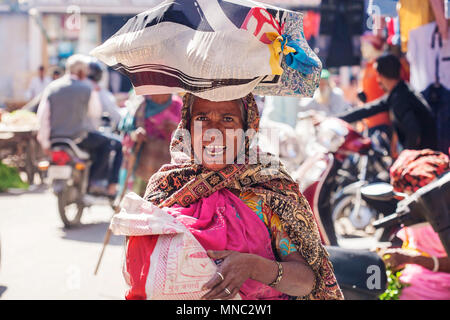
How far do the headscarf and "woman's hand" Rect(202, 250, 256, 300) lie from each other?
28 cm

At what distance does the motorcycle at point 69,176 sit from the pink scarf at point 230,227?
5992 millimetres

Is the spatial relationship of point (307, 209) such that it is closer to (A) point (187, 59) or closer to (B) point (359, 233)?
(A) point (187, 59)

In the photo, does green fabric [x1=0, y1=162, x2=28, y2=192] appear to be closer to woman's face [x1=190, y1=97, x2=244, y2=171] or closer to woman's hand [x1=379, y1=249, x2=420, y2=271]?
woman's hand [x1=379, y1=249, x2=420, y2=271]

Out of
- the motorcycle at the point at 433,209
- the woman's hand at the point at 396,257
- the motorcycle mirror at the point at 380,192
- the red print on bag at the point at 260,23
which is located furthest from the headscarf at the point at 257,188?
the motorcycle mirror at the point at 380,192

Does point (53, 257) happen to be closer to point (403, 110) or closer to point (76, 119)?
point (76, 119)

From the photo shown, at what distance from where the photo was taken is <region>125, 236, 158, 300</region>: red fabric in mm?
1943

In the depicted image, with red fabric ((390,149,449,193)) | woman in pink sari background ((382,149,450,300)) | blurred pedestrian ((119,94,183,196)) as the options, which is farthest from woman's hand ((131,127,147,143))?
woman in pink sari background ((382,149,450,300))

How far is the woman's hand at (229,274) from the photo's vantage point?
1923mm

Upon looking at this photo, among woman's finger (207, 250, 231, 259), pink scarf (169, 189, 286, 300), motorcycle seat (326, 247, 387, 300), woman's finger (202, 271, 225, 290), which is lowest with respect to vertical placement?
motorcycle seat (326, 247, 387, 300)

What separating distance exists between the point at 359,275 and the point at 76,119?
19.6 ft

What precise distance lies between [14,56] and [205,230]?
2155 centimetres

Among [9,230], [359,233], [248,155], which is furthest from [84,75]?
[248,155]

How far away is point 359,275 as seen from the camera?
2949mm

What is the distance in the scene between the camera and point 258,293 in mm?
2154
